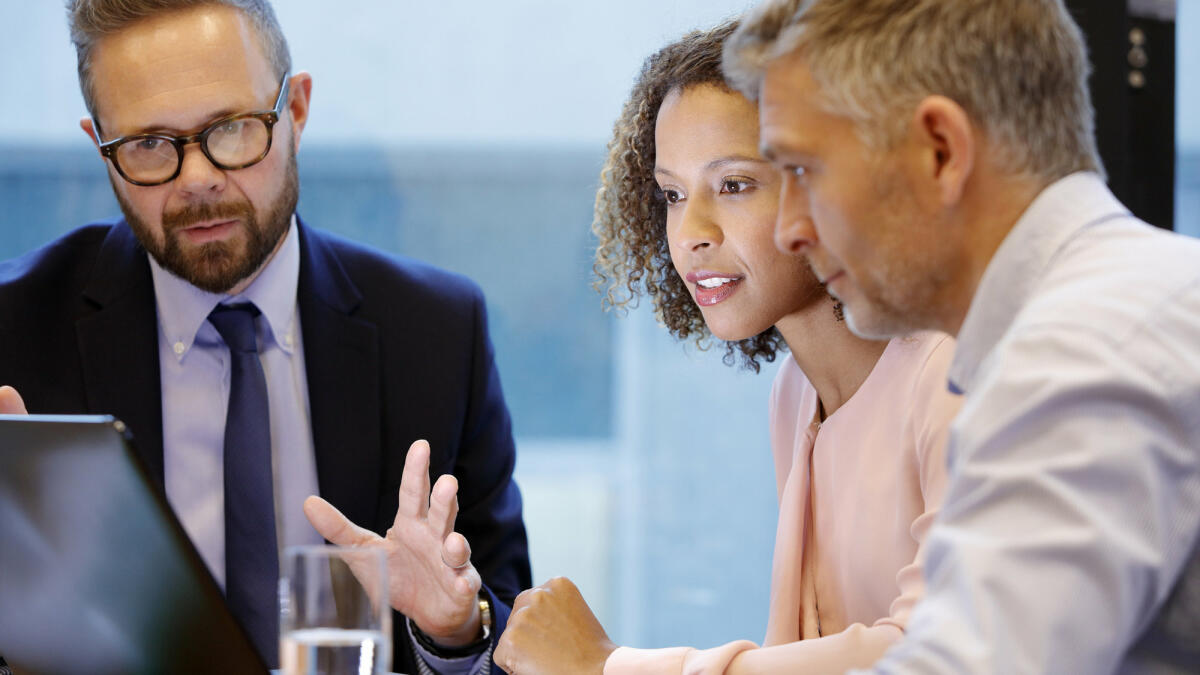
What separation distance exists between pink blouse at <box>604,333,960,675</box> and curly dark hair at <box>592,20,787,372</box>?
0.31 m

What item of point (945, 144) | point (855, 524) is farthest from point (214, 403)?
point (945, 144)

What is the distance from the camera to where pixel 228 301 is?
185 centimetres

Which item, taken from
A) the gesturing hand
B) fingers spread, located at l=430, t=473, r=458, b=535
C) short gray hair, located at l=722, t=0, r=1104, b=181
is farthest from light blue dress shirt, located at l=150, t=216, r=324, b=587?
short gray hair, located at l=722, t=0, r=1104, b=181

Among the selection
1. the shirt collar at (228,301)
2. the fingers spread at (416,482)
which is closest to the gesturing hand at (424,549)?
the fingers spread at (416,482)

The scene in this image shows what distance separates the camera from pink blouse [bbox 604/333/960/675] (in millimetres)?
1270

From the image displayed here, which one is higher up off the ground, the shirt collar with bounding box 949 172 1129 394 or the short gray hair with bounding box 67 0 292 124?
the short gray hair with bounding box 67 0 292 124

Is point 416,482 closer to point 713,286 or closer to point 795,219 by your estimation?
point 713,286

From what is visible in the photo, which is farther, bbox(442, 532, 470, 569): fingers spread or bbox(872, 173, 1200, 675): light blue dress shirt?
bbox(442, 532, 470, 569): fingers spread

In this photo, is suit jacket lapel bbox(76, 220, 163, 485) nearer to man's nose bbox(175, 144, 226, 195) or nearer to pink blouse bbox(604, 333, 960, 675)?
man's nose bbox(175, 144, 226, 195)

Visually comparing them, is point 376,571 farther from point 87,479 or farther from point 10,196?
point 10,196

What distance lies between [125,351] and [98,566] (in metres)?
0.89

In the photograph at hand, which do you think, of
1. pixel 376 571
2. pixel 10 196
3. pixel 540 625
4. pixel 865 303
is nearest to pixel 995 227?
pixel 865 303

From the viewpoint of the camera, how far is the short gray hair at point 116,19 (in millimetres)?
1736

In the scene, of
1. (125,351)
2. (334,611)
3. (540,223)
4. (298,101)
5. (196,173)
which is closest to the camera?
(334,611)
